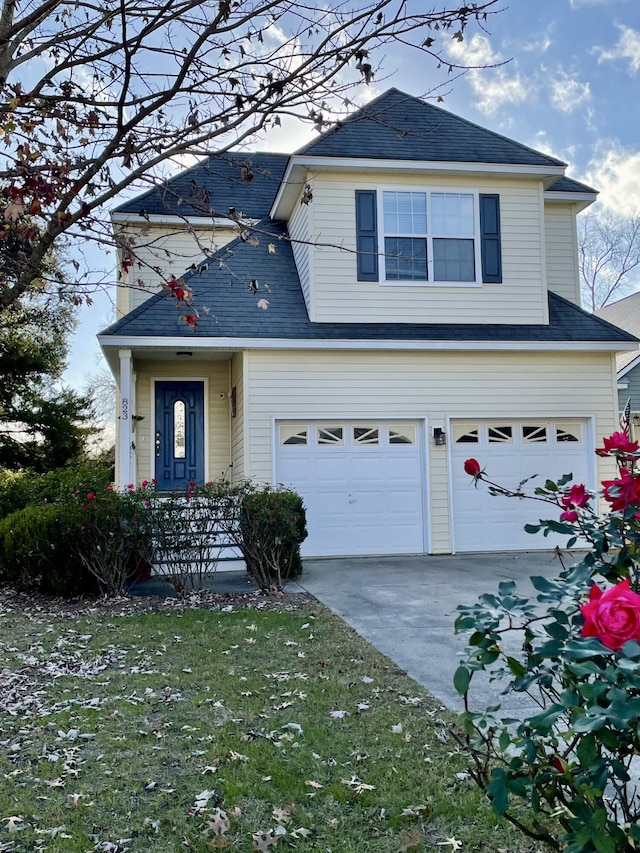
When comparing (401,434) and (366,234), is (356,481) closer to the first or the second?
(401,434)

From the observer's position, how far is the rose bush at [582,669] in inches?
56.2

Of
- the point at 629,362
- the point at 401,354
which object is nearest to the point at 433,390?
the point at 401,354

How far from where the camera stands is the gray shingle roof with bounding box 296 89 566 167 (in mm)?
11469

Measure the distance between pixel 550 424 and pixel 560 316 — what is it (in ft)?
6.49

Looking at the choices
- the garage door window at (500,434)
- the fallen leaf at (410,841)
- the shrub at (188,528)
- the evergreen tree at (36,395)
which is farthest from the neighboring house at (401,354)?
the fallen leaf at (410,841)

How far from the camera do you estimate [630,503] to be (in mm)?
1979

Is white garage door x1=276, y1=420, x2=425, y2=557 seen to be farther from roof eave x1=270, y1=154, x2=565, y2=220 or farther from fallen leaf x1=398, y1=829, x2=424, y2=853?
fallen leaf x1=398, y1=829, x2=424, y2=853

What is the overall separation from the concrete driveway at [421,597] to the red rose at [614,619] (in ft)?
10.4

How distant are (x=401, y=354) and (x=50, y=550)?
6109mm

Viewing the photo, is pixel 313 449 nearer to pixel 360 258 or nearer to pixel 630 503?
pixel 360 258

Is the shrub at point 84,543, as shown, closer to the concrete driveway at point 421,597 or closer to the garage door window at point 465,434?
the concrete driveway at point 421,597

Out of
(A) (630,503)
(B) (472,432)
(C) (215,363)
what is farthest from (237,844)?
(C) (215,363)

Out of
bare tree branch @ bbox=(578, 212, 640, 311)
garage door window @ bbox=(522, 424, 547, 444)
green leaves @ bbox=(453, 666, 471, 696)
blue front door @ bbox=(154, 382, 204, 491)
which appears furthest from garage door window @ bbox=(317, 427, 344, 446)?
bare tree branch @ bbox=(578, 212, 640, 311)

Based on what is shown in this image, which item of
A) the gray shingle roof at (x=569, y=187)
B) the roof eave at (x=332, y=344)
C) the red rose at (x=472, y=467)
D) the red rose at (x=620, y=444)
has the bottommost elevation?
the red rose at (x=472, y=467)
